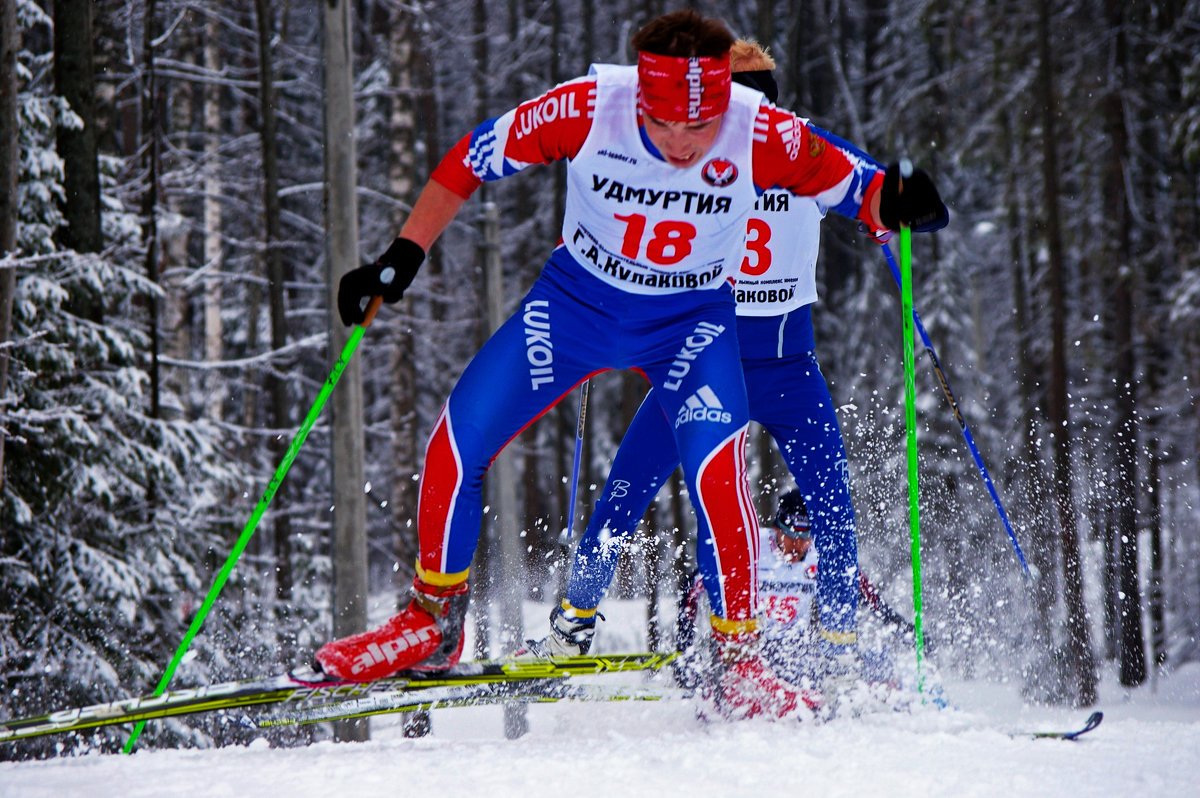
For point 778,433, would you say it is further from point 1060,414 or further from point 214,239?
point 214,239

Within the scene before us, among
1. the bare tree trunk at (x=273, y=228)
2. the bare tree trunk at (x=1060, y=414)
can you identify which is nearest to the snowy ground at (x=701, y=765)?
the bare tree trunk at (x=273, y=228)

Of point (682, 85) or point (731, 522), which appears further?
point (731, 522)

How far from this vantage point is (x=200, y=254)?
642 inches

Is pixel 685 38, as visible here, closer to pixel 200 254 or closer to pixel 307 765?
pixel 307 765

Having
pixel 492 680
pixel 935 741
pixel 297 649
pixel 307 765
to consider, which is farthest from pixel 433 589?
pixel 297 649

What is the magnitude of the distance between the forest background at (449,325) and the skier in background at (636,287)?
13.5 feet

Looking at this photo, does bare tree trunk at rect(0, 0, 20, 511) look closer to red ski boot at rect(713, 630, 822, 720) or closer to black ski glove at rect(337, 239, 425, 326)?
black ski glove at rect(337, 239, 425, 326)

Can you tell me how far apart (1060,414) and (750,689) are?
38.0ft

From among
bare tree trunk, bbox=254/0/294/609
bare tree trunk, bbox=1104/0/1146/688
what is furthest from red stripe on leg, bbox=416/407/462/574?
bare tree trunk, bbox=1104/0/1146/688

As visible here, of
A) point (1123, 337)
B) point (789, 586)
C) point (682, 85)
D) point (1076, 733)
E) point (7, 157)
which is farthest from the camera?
point (1123, 337)

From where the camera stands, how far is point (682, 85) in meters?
2.92

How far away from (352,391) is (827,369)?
43.7 ft

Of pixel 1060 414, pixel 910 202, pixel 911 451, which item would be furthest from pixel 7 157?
pixel 1060 414

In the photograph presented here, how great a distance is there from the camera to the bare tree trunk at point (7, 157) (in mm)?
Answer: 6105
